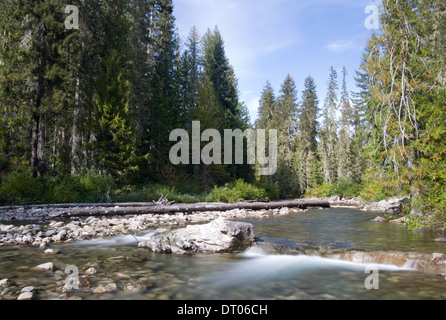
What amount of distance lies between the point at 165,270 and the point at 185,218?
298 inches

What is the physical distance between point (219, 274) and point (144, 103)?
67.1ft

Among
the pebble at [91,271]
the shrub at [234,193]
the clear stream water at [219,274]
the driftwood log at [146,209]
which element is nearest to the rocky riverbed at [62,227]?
the driftwood log at [146,209]

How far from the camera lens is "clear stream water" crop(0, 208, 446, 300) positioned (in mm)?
4547

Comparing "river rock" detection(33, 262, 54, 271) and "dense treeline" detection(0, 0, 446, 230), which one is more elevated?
"dense treeline" detection(0, 0, 446, 230)

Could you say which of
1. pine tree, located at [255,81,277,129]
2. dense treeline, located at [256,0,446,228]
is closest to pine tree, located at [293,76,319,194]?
pine tree, located at [255,81,277,129]

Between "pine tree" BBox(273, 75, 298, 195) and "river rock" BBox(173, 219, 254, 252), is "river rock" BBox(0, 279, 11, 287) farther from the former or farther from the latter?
"pine tree" BBox(273, 75, 298, 195)

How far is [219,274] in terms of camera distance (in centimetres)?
566

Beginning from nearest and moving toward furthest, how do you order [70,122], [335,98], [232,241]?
[232,241]
[70,122]
[335,98]

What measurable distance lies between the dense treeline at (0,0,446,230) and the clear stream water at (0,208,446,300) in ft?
13.6

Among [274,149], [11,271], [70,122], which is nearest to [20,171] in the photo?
[70,122]

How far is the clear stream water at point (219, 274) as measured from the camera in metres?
4.55

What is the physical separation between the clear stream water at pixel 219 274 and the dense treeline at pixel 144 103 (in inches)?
163
